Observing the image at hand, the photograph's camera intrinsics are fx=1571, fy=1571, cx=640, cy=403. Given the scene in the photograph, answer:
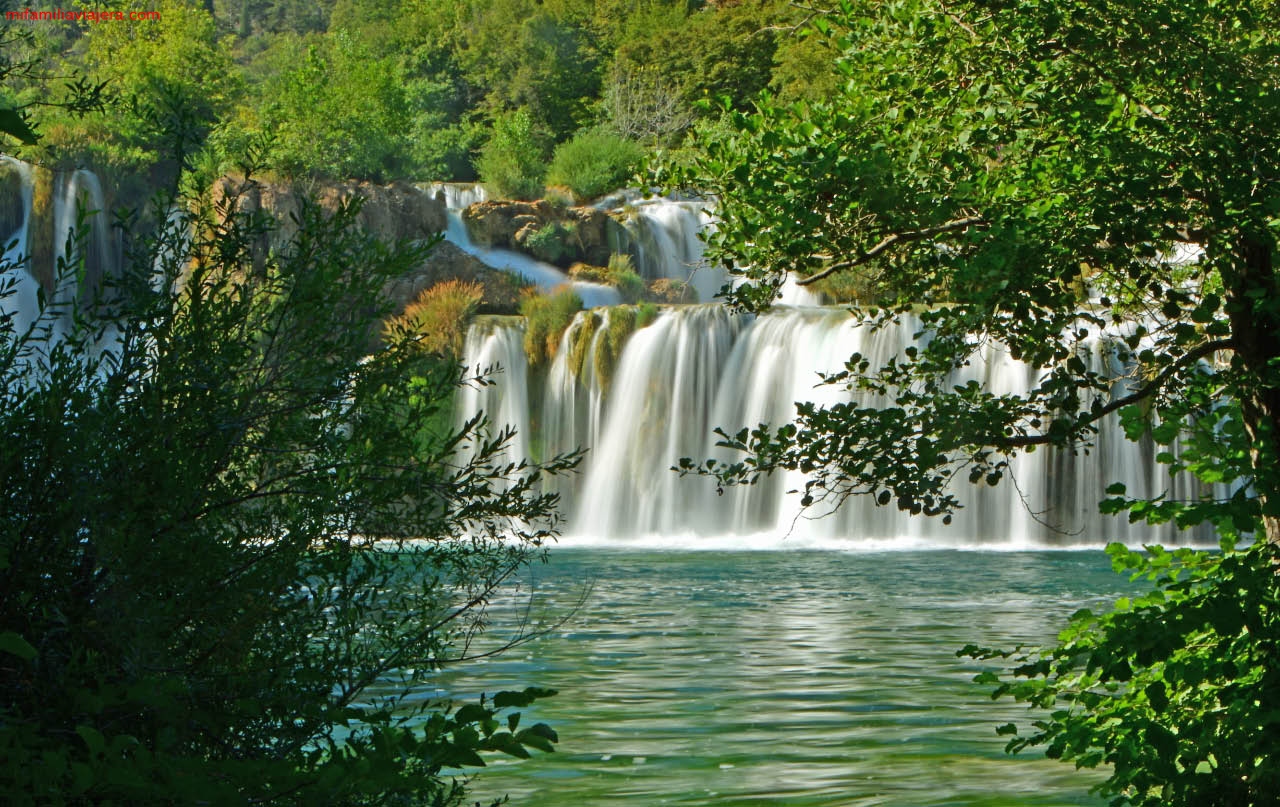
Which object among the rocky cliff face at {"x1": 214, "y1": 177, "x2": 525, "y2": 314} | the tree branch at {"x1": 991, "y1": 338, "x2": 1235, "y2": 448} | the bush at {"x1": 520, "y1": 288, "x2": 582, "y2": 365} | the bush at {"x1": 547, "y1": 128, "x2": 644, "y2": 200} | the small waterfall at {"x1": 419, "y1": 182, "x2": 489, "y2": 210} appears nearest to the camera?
the tree branch at {"x1": 991, "y1": 338, "x2": 1235, "y2": 448}

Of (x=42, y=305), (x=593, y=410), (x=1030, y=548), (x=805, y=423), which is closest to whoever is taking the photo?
(x=42, y=305)

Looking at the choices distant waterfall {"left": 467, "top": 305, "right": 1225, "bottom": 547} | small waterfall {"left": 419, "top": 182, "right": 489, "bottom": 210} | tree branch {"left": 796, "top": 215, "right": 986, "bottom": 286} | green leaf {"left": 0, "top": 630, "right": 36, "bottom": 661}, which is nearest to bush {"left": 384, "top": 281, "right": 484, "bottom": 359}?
distant waterfall {"left": 467, "top": 305, "right": 1225, "bottom": 547}

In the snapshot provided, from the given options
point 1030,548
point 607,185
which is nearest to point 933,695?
point 1030,548

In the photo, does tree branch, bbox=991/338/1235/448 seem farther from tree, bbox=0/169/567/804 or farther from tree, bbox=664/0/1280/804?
tree, bbox=0/169/567/804

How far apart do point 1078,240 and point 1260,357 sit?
875mm

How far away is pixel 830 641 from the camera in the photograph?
41.8 ft

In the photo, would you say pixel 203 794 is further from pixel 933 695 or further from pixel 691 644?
pixel 691 644

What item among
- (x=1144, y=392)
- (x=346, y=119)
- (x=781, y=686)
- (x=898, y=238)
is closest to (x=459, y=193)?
(x=346, y=119)

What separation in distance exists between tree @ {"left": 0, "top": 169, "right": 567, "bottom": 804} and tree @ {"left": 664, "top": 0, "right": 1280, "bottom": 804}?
1691mm

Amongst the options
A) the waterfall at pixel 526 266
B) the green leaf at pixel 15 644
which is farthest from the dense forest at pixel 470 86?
the green leaf at pixel 15 644

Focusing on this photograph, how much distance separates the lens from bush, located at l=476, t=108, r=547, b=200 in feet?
130

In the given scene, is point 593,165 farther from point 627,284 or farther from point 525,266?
point 627,284

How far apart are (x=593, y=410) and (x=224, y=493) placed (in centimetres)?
2348

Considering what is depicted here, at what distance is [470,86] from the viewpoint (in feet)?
193
